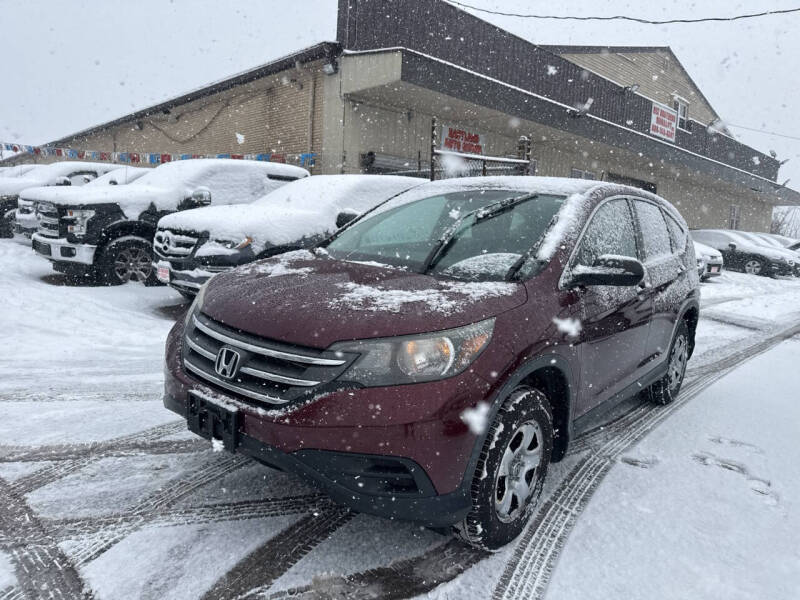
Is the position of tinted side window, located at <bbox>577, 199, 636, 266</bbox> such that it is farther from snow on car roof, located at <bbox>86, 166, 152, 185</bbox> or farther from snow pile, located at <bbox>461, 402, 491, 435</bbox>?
snow on car roof, located at <bbox>86, 166, 152, 185</bbox>

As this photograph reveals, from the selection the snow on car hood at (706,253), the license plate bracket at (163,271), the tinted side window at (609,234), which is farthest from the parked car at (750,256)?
the license plate bracket at (163,271)

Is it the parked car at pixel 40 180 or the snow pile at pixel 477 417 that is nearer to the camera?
the snow pile at pixel 477 417

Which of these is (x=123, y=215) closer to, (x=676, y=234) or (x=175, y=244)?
(x=175, y=244)

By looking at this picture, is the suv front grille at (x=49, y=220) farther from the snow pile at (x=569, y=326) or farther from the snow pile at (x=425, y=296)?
the snow pile at (x=569, y=326)

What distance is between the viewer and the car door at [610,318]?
2.76m

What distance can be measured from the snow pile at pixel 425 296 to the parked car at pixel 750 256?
1861cm

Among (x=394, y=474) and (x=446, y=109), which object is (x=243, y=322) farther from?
(x=446, y=109)

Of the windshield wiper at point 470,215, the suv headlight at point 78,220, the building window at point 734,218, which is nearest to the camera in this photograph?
the windshield wiper at point 470,215

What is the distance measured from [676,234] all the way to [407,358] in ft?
10.5

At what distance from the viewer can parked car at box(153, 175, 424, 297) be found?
19.6 feet

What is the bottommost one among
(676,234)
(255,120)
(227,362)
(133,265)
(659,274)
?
(133,265)

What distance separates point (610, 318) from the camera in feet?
9.61

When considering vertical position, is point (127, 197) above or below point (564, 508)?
above

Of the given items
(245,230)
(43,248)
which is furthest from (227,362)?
(43,248)
